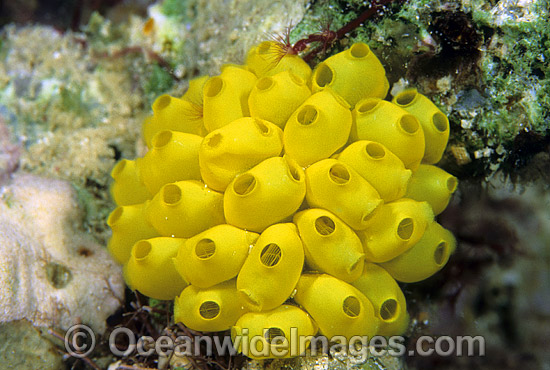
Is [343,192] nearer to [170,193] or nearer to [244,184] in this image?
[244,184]

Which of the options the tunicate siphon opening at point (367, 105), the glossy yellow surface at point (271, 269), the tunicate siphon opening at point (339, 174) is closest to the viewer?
the glossy yellow surface at point (271, 269)

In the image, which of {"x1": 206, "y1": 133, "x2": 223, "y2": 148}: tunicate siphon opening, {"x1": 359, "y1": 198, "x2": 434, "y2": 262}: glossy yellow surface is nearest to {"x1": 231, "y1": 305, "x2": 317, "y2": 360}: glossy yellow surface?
{"x1": 359, "y1": 198, "x2": 434, "y2": 262}: glossy yellow surface

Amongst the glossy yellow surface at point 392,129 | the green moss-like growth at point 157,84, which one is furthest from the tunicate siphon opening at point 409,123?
the green moss-like growth at point 157,84

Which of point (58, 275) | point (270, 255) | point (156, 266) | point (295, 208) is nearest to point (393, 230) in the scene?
point (295, 208)

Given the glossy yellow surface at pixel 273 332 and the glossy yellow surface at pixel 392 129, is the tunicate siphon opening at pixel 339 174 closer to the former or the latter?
the glossy yellow surface at pixel 392 129

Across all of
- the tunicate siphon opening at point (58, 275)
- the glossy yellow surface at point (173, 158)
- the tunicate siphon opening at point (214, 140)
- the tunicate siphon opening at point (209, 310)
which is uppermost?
the tunicate siphon opening at point (214, 140)

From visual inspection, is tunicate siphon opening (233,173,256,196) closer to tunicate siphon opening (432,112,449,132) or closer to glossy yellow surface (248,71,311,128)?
glossy yellow surface (248,71,311,128)
